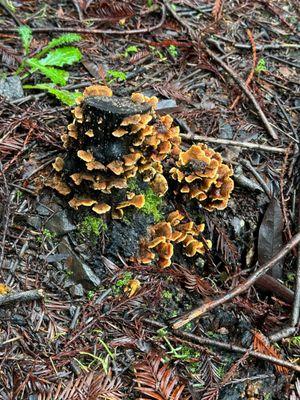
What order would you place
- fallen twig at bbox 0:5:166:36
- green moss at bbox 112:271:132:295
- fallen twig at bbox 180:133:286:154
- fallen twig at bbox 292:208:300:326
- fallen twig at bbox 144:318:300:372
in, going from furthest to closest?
fallen twig at bbox 0:5:166:36
fallen twig at bbox 180:133:286:154
fallen twig at bbox 292:208:300:326
green moss at bbox 112:271:132:295
fallen twig at bbox 144:318:300:372

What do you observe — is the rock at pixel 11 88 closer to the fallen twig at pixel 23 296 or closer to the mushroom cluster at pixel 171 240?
the mushroom cluster at pixel 171 240

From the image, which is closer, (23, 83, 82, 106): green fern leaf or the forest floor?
the forest floor

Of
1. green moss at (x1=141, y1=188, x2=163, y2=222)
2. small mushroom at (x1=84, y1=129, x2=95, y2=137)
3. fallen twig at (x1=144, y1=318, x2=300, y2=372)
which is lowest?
fallen twig at (x1=144, y1=318, x2=300, y2=372)

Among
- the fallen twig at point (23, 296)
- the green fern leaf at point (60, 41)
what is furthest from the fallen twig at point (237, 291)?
the green fern leaf at point (60, 41)

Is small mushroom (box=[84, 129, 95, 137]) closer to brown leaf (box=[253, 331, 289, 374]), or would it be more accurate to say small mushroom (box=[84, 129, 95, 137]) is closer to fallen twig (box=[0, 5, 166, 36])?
brown leaf (box=[253, 331, 289, 374])

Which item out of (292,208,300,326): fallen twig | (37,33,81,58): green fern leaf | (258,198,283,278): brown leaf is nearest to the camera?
(292,208,300,326): fallen twig

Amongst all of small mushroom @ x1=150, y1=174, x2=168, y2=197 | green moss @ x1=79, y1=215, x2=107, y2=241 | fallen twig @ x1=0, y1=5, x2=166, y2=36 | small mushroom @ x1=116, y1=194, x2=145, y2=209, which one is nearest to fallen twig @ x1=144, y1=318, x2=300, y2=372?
green moss @ x1=79, y1=215, x2=107, y2=241
